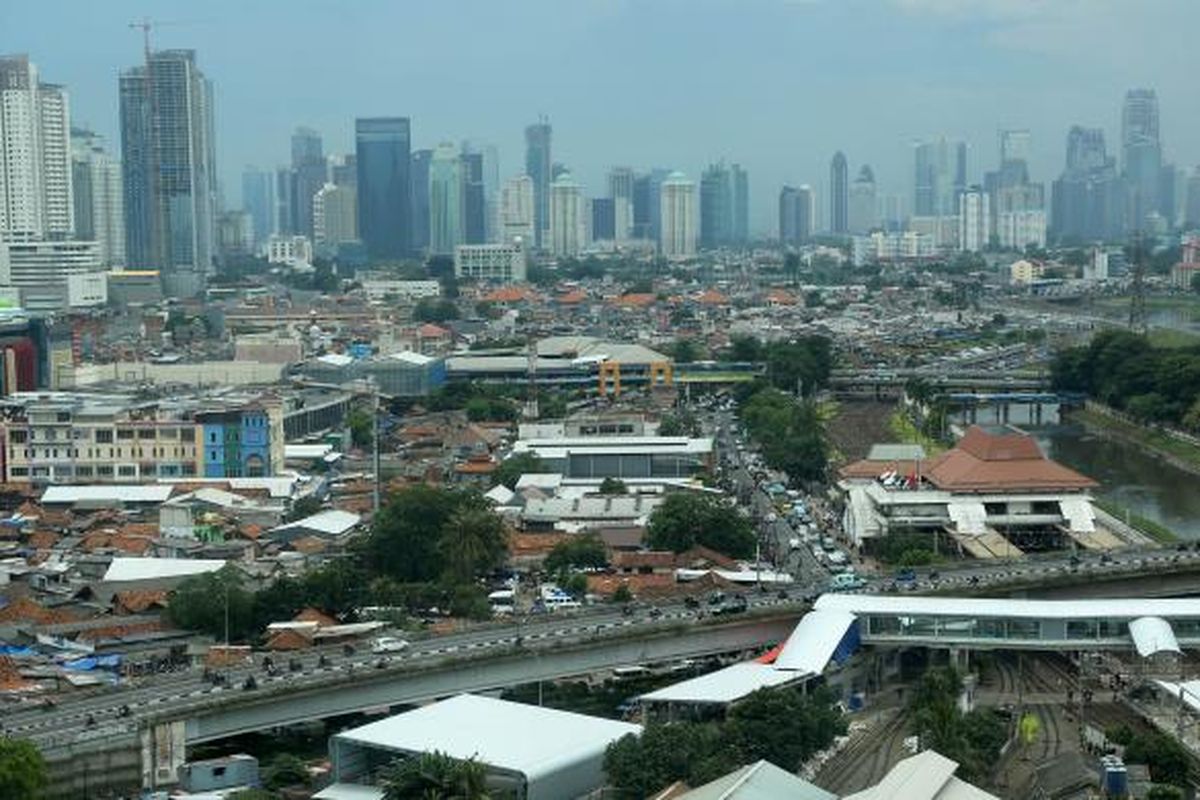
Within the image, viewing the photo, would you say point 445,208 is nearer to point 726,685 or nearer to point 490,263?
point 490,263

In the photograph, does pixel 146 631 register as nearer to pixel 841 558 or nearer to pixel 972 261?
pixel 841 558

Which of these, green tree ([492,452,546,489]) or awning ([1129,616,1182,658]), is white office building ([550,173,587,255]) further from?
awning ([1129,616,1182,658])

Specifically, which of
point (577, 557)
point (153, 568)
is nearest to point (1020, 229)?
point (577, 557)

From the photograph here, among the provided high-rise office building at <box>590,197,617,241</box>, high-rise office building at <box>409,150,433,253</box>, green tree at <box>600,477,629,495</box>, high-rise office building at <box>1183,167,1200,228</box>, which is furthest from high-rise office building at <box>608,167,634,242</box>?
green tree at <box>600,477,629,495</box>

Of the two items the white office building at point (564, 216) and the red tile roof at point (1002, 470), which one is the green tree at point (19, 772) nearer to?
the red tile roof at point (1002, 470)

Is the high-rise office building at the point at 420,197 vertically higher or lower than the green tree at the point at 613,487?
higher

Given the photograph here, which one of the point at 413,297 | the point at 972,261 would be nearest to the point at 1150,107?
the point at 972,261

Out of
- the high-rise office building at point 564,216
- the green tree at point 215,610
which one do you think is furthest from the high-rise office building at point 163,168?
the green tree at point 215,610
